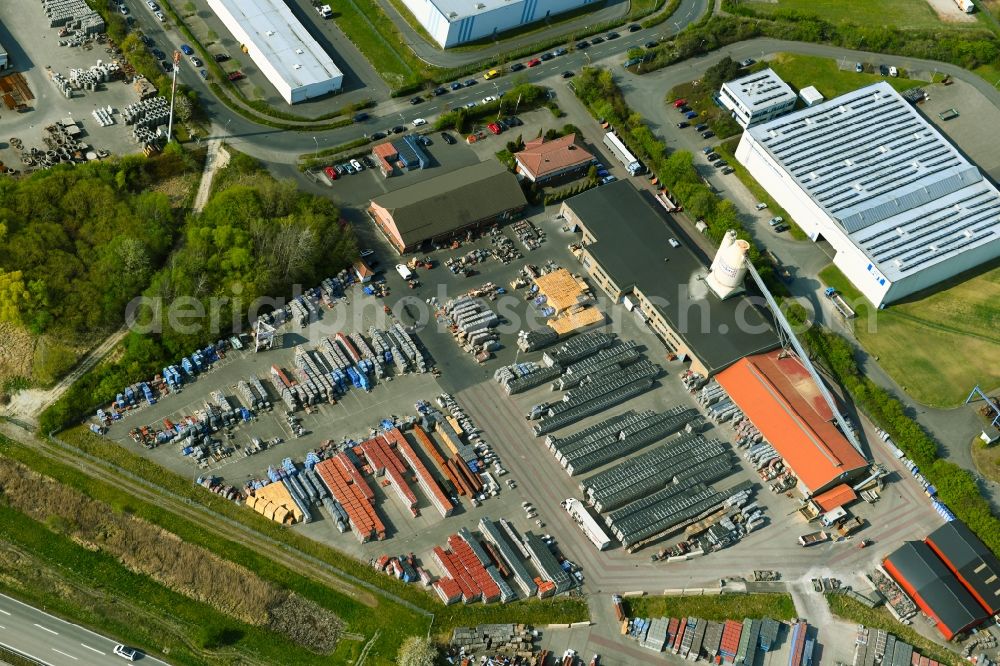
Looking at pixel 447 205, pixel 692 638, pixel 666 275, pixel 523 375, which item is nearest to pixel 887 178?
pixel 666 275

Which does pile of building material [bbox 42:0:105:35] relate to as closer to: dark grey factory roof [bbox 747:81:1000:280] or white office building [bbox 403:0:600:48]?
white office building [bbox 403:0:600:48]

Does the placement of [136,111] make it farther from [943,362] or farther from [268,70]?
[943,362]

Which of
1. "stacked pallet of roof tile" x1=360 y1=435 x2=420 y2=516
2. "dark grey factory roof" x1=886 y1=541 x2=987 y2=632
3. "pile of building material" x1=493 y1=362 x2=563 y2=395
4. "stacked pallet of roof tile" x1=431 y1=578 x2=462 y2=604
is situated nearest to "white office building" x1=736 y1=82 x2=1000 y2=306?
"dark grey factory roof" x1=886 y1=541 x2=987 y2=632

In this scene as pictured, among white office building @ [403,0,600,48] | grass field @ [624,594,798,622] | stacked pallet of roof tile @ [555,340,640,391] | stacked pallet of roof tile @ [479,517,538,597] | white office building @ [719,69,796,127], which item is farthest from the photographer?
white office building @ [403,0,600,48]

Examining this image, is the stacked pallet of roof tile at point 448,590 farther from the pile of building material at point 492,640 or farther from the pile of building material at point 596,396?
the pile of building material at point 596,396

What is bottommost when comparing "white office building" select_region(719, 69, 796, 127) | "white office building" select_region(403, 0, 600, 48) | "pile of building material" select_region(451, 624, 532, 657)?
"pile of building material" select_region(451, 624, 532, 657)

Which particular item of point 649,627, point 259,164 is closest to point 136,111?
point 259,164

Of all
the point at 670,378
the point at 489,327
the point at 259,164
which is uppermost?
the point at 259,164

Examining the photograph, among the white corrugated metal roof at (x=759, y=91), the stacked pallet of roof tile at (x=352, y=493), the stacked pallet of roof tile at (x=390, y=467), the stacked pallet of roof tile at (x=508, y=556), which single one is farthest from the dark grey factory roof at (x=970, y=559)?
the white corrugated metal roof at (x=759, y=91)
